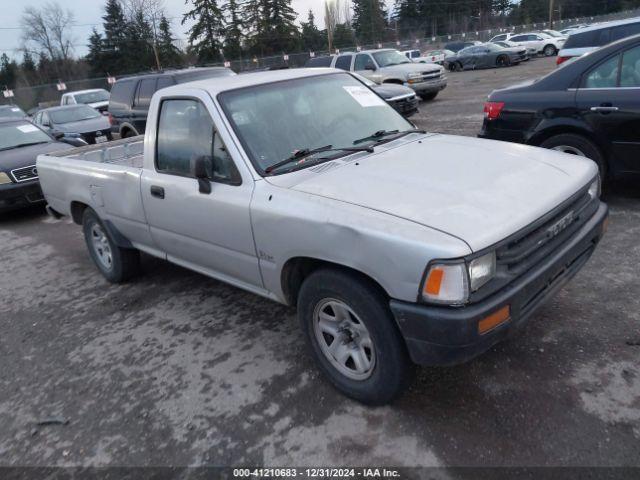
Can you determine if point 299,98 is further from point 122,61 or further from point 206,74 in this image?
point 122,61

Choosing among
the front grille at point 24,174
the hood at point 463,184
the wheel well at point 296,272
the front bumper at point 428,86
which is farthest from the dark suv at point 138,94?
the wheel well at point 296,272

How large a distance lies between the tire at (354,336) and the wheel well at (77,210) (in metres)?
3.46

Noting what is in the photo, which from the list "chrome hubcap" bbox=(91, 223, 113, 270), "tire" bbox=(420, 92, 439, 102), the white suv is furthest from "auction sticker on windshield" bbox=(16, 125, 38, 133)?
the white suv

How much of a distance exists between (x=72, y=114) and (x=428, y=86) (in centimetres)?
1064

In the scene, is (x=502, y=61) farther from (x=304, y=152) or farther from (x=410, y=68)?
(x=304, y=152)

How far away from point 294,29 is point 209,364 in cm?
5798

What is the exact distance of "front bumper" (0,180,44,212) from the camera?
820 cm

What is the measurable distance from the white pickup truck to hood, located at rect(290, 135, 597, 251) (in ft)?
0.04

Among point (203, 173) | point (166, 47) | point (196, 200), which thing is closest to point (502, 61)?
point (196, 200)

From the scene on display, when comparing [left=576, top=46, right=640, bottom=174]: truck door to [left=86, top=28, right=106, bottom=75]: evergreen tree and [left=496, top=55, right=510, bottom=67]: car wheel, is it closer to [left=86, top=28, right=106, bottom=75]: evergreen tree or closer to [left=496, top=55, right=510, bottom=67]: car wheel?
[left=496, top=55, right=510, bottom=67]: car wheel

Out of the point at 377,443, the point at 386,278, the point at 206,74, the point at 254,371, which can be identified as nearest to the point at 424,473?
the point at 377,443

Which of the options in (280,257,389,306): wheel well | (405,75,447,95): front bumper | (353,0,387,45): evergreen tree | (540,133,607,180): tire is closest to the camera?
(280,257,389,306): wheel well

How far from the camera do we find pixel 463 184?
2873 millimetres

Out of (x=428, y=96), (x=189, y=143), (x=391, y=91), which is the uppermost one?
(x=189, y=143)
